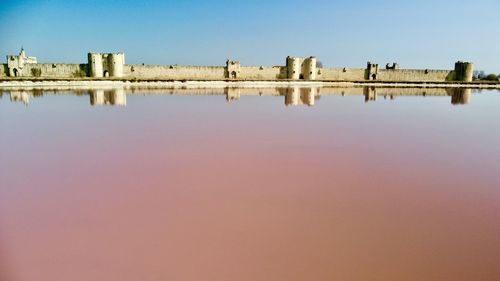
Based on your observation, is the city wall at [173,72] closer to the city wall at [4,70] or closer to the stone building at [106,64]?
the stone building at [106,64]

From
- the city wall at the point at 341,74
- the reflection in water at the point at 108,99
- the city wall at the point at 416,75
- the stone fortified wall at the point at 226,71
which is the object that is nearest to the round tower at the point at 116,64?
the stone fortified wall at the point at 226,71

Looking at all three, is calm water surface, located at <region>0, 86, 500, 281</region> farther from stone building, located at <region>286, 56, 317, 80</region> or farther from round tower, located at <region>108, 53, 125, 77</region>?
stone building, located at <region>286, 56, 317, 80</region>

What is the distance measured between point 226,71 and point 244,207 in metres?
37.9

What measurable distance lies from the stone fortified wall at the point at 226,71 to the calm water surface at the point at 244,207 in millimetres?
30194

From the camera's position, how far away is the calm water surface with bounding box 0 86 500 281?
3285mm

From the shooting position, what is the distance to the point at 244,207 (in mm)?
4586

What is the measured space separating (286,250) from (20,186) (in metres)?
4.15

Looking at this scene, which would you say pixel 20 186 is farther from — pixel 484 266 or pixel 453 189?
pixel 453 189

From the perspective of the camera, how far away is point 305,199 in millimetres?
4898

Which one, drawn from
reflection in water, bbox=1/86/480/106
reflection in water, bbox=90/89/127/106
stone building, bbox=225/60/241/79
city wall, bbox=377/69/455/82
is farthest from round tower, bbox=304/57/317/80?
reflection in water, bbox=90/89/127/106

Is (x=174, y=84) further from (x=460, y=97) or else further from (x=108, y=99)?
(x=460, y=97)

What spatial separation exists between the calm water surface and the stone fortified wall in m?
30.2

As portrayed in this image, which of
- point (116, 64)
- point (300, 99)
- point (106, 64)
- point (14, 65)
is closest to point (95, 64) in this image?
point (106, 64)

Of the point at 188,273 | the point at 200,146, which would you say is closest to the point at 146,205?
the point at 188,273
